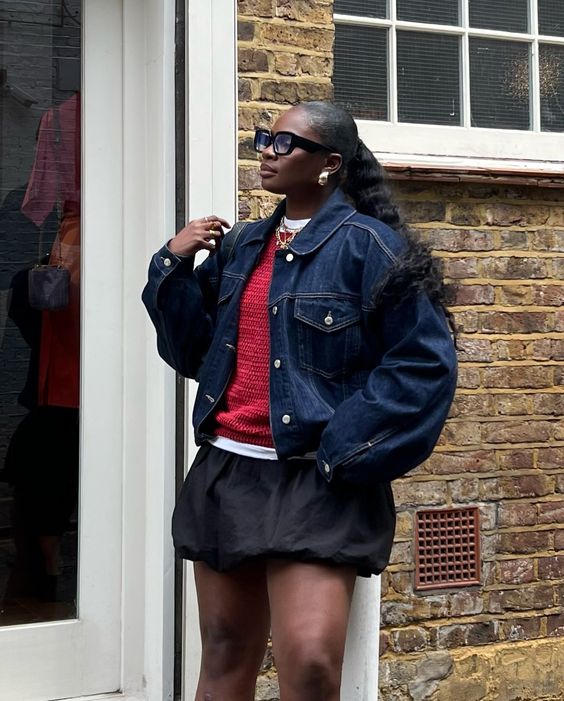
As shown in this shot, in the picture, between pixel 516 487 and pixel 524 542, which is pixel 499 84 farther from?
pixel 524 542

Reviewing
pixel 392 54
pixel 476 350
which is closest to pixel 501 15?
pixel 392 54

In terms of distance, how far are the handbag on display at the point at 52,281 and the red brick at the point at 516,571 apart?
1976mm

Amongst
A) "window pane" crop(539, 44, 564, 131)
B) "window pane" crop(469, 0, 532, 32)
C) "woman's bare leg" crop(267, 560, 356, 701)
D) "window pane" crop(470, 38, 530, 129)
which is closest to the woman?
"woman's bare leg" crop(267, 560, 356, 701)

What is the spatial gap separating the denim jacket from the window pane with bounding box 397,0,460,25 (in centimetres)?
191

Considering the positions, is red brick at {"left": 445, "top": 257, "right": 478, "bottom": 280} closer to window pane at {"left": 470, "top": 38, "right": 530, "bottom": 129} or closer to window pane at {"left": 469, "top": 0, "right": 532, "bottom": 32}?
window pane at {"left": 470, "top": 38, "right": 530, "bottom": 129}

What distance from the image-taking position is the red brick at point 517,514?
4559mm

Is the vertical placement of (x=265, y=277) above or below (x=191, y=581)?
above

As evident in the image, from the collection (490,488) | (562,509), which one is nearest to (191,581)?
(490,488)

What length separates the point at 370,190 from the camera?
9.98 ft

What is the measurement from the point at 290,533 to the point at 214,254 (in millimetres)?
851

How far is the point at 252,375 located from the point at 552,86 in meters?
2.63

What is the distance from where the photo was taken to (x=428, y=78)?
15.4ft

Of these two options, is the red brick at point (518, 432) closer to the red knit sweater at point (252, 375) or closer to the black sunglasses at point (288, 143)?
the red knit sweater at point (252, 375)

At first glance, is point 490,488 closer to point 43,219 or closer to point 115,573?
point 115,573
